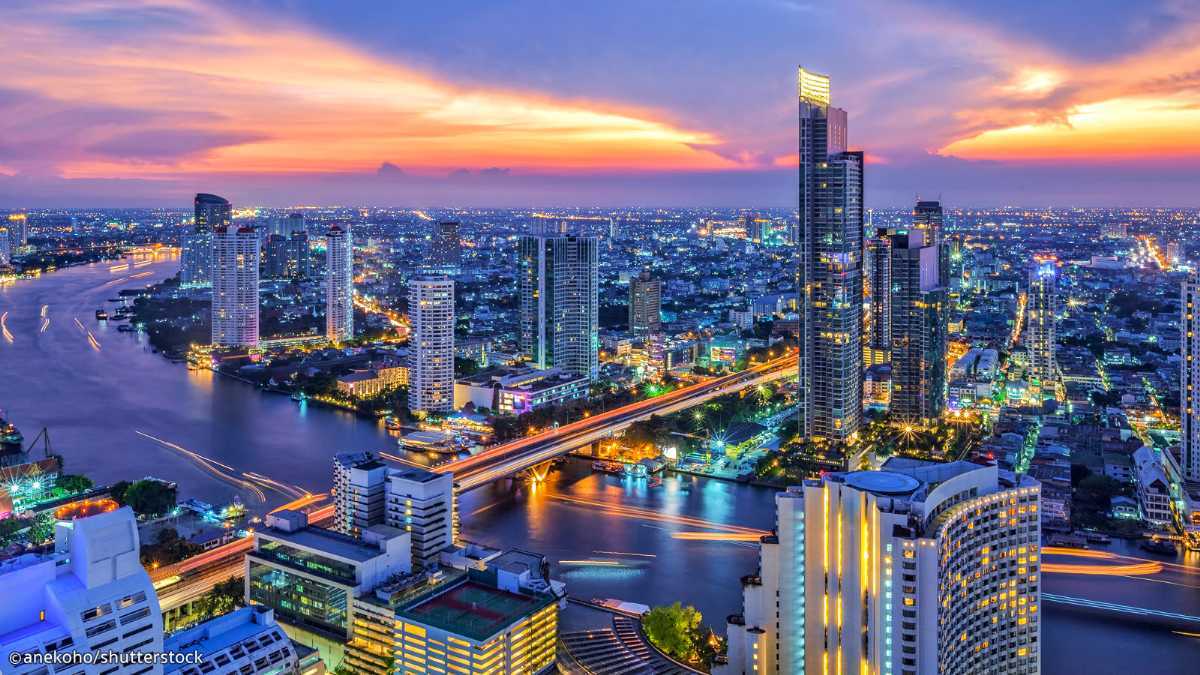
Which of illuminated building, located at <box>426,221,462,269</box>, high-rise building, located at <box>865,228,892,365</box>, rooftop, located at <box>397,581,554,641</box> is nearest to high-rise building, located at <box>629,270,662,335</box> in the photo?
high-rise building, located at <box>865,228,892,365</box>

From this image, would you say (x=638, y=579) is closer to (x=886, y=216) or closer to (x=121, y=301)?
(x=121, y=301)

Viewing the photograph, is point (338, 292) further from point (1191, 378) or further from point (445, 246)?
point (1191, 378)

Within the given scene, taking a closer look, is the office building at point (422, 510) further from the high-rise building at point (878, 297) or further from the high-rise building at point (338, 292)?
the high-rise building at point (338, 292)

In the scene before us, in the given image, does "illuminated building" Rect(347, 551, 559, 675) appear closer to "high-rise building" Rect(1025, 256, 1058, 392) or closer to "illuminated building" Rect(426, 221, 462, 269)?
"high-rise building" Rect(1025, 256, 1058, 392)

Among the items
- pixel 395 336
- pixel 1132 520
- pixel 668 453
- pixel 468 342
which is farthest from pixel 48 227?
pixel 1132 520

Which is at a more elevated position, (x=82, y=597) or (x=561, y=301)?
(x=561, y=301)

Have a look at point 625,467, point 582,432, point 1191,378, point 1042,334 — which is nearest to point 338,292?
point 582,432

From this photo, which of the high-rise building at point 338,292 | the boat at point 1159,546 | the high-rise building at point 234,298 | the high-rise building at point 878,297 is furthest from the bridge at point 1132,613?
the high-rise building at point 234,298
